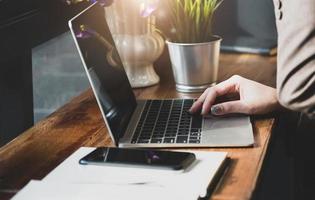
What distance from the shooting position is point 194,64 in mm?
1546

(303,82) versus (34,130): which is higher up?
(303,82)

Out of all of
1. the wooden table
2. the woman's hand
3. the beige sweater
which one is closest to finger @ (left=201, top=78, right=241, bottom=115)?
the woman's hand

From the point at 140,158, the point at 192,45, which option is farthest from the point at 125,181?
the point at 192,45

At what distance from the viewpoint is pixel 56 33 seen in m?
1.74

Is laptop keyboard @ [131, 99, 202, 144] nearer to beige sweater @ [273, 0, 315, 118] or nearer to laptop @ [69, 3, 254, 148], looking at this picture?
laptop @ [69, 3, 254, 148]

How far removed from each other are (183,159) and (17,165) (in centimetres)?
30

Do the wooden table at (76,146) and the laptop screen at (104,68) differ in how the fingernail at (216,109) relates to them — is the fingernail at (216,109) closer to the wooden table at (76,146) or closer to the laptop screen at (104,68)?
the wooden table at (76,146)

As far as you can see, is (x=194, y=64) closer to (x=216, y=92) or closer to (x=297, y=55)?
(x=216, y=92)

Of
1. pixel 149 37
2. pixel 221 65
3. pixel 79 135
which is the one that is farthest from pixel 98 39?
pixel 221 65

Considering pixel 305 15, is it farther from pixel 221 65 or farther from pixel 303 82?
pixel 221 65

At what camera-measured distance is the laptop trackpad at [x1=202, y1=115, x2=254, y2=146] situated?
1.19 meters

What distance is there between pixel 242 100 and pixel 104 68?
0.30 m

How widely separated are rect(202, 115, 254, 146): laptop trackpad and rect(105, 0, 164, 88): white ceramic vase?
340 millimetres

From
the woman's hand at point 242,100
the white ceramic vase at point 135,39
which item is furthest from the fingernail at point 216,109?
the white ceramic vase at point 135,39
